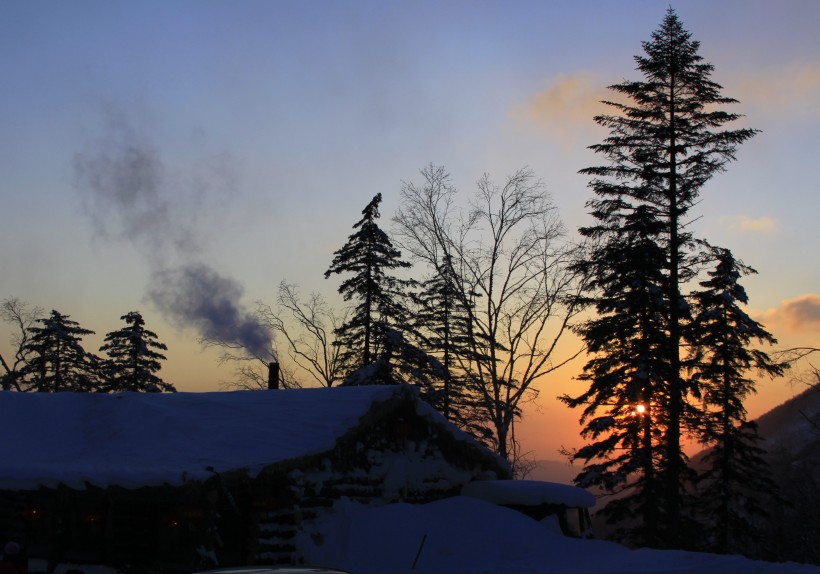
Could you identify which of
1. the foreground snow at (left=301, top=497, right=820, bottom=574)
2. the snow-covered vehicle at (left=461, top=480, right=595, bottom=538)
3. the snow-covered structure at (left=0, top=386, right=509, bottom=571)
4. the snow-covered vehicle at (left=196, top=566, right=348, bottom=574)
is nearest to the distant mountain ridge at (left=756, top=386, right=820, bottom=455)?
the snow-covered vehicle at (left=461, top=480, right=595, bottom=538)

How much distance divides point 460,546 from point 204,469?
5139 millimetres

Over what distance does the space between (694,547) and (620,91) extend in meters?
17.7

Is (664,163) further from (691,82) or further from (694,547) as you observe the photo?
(694,547)

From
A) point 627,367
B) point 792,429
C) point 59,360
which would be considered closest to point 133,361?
point 59,360

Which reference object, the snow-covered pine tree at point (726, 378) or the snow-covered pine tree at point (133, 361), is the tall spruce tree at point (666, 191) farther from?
the snow-covered pine tree at point (133, 361)

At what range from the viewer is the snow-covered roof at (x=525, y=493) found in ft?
56.6

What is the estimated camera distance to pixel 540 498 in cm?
1733

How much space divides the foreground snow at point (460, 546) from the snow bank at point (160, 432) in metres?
1.79

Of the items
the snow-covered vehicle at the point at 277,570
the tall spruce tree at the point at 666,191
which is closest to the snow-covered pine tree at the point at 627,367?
the tall spruce tree at the point at 666,191

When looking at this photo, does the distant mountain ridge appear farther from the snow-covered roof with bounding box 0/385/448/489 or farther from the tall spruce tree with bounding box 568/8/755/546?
the snow-covered roof with bounding box 0/385/448/489

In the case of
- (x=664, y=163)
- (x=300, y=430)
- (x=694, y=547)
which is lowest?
Result: (x=694, y=547)

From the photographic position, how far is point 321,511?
577 inches

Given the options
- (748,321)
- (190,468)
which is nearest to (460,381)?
(748,321)

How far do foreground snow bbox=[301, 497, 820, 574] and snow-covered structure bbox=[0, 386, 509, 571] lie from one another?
1.78ft
